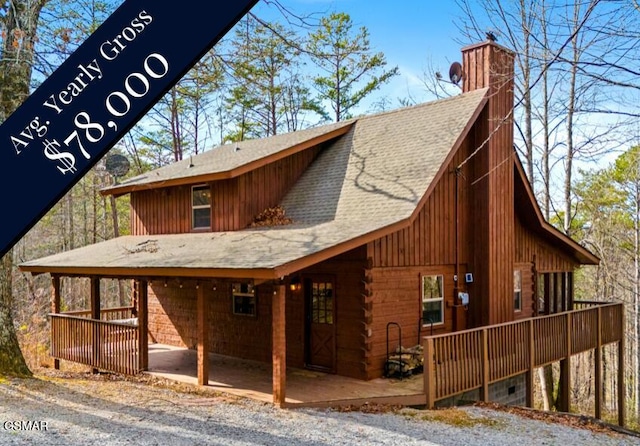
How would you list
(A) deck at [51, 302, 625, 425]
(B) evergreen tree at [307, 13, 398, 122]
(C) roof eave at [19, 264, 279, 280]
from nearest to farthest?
1. (C) roof eave at [19, 264, 279, 280]
2. (A) deck at [51, 302, 625, 425]
3. (B) evergreen tree at [307, 13, 398, 122]

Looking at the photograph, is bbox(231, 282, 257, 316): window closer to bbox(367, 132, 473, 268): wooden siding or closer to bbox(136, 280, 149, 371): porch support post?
bbox(136, 280, 149, 371): porch support post

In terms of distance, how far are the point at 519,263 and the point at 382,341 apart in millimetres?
5315

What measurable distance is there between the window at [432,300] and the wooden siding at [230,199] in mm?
4103

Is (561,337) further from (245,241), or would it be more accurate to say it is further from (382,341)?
(245,241)

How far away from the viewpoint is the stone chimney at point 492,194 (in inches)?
473

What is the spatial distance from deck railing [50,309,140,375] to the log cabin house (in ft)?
0.19

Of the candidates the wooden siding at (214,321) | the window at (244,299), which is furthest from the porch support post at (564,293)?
the window at (244,299)

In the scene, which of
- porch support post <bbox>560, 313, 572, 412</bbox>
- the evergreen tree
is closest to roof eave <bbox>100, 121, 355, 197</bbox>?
porch support post <bbox>560, 313, 572, 412</bbox>

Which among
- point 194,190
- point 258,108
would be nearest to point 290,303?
point 194,190

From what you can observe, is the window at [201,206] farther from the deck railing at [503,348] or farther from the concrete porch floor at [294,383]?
the deck railing at [503,348]

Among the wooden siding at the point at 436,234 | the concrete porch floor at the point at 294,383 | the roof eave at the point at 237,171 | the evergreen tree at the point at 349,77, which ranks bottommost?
the concrete porch floor at the point at 294,383

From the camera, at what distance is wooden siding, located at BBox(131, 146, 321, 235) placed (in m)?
12.4

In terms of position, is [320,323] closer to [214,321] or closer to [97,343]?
[214,321]

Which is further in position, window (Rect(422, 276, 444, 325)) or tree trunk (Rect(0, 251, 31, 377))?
window (Rect(422, 276, 444, 325))
